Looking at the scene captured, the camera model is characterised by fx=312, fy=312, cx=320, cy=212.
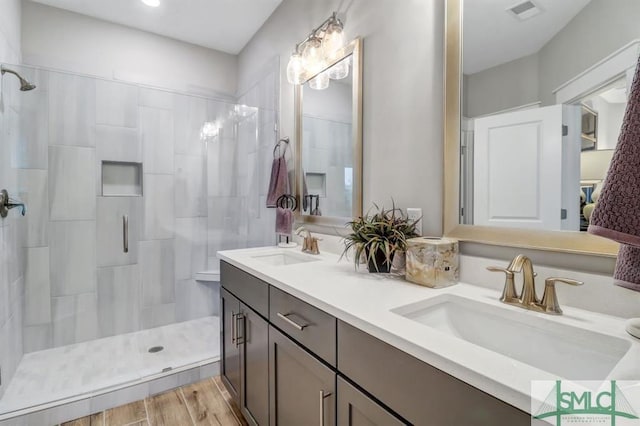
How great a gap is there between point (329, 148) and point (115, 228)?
6.21ft

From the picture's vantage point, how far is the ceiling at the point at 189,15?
2385 millimetres

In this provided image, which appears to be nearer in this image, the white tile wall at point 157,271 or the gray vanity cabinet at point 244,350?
the gray vanity cabinet at point 244,350

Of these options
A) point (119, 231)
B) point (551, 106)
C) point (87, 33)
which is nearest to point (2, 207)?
point (119, 231)

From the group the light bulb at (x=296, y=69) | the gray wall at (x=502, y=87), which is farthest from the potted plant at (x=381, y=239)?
the light bulb at (x=296, y=69)

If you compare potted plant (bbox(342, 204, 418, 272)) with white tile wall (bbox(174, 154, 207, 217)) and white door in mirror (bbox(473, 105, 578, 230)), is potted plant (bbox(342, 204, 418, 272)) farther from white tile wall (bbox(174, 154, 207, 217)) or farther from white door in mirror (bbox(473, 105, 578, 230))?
white tile wall (bbox(174, 154, 207, 217))

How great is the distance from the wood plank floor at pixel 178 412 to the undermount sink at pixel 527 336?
4.26 feet

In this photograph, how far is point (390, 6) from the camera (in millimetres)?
1417

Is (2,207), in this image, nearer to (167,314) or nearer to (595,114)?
(167,314)

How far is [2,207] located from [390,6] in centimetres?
233

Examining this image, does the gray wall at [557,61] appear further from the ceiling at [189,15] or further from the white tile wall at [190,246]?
the white tile wall at [190,246]

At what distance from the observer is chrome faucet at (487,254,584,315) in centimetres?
83

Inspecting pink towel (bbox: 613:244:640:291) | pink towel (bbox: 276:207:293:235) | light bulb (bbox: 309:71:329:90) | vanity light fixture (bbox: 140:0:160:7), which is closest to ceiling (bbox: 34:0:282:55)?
vanity light fixture (bbox: 140:0:160:7)

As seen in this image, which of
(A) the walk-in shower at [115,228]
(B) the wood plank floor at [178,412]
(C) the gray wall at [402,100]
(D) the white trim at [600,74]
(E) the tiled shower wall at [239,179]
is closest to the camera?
(D) the white trim at [600,74]

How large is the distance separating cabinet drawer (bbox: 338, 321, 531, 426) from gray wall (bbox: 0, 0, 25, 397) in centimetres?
209
